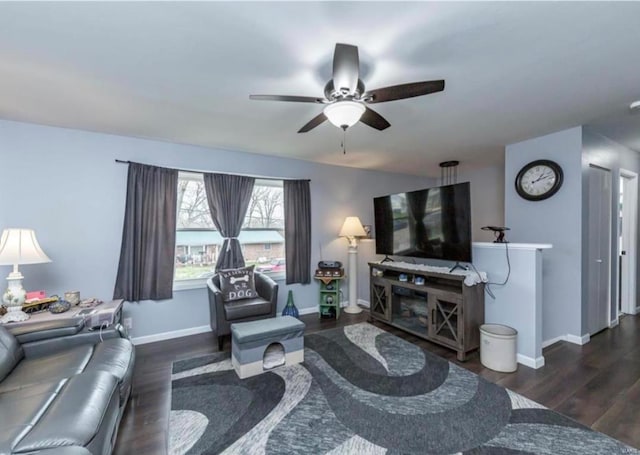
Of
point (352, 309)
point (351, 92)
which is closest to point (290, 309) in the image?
point (352, 309)

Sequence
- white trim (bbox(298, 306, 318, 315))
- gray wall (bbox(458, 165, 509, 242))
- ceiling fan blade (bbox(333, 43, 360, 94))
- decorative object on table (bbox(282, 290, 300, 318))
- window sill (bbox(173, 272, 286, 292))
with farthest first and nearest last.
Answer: gray wall (bbox(458, 165, 509, 242)) → white trim (bbox(298, 306, 318, 315)) → decorative object on table (bbox(282, 290, 300, 318)) → window sill (bbox(173, 272, 286, 292)) → ceiling fan blade (bbox(333, 43, 360, 94))

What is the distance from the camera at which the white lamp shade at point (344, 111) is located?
1.71m

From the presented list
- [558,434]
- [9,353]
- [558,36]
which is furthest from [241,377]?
[558,36]

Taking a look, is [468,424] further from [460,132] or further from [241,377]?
[460,132]

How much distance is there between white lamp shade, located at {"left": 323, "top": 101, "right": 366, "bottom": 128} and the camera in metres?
1.71

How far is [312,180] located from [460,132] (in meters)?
2.21

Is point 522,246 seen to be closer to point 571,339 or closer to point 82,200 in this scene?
point 571,339

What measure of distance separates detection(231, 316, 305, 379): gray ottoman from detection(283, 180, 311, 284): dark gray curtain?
146 cm

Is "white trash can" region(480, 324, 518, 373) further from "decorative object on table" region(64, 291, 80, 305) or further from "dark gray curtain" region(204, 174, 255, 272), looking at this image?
"decorative object on table" region(64, 291, 80, 305)

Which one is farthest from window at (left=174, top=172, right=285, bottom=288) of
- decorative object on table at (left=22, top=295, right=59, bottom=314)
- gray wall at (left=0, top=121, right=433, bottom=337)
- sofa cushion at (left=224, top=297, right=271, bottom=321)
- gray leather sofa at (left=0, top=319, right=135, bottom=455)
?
gray leather sofa at (left=0, top=319, right=135, bottom=455)

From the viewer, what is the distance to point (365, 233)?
4426 millimetres

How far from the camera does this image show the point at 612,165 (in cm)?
356

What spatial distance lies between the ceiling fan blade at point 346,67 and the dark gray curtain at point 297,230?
2650 millimetres

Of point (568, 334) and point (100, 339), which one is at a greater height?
point (100, 339)
